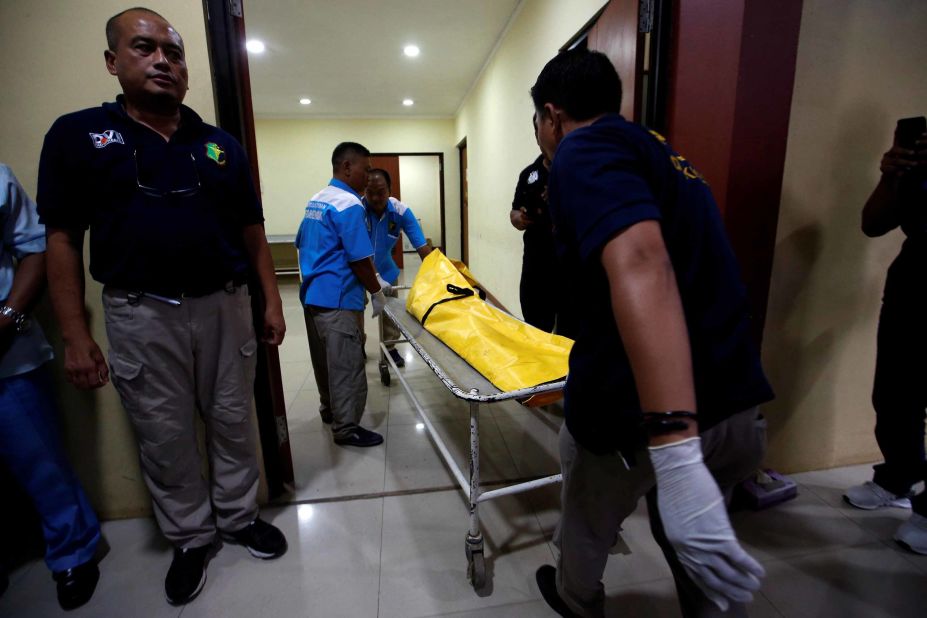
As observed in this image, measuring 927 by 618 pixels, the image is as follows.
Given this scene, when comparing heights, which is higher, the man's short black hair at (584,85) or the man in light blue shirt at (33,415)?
the man's short black hair at (584,85)

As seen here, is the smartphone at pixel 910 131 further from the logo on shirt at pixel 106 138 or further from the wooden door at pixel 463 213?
the wooden door at pixel 463 213

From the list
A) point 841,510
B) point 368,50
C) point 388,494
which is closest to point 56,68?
point 388,494

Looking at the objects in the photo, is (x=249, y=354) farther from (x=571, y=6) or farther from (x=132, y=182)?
(x=571, y=6)

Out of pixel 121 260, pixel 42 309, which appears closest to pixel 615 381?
pixel 121 260

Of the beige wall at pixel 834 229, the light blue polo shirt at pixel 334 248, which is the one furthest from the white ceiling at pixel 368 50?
the beige wall at pixel 834 229

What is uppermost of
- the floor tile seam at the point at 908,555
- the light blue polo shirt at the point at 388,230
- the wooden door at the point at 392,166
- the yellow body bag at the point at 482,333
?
the wooden door at the point at 392,166

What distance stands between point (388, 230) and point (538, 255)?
1301 millimetres

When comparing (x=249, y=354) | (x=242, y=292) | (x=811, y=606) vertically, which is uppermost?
(x=242, y=292)

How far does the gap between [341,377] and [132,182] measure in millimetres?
1226

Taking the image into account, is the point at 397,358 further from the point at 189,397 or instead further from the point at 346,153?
the point at 189,397

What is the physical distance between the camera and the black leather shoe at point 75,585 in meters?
1.38

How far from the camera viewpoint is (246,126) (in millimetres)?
1613

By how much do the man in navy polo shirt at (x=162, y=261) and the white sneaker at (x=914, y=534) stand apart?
91.8 inches

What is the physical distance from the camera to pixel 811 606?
1326 millimetres
